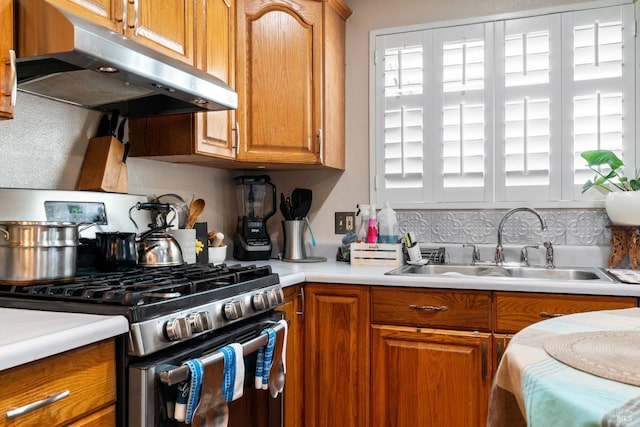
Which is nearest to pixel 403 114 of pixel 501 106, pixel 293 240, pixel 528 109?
pixel 501 106

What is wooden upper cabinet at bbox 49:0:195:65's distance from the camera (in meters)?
1.65

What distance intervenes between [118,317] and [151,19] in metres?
1.12

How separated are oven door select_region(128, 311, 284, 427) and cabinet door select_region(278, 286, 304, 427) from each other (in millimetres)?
329

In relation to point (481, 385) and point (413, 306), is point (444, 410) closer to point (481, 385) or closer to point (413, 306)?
point (481, 385)

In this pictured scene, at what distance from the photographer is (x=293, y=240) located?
2.81 m

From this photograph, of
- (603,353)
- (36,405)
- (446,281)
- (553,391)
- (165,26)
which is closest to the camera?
(553,391)

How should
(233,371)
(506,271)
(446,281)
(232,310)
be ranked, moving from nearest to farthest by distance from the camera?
(233,371)
(232,310)
(446,281)
(506,271)

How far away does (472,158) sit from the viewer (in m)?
2.71

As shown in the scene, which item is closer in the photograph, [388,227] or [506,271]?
[506,271]

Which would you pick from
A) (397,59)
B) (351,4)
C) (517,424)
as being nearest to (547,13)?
(397,59)

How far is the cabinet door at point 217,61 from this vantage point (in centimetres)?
220

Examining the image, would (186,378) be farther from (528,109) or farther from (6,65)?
(528,109)

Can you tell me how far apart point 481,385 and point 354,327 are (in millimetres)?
525

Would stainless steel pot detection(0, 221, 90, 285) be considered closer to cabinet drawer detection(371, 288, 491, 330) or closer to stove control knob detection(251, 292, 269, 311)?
stove control knob detection(251, 292, 269, 311)
